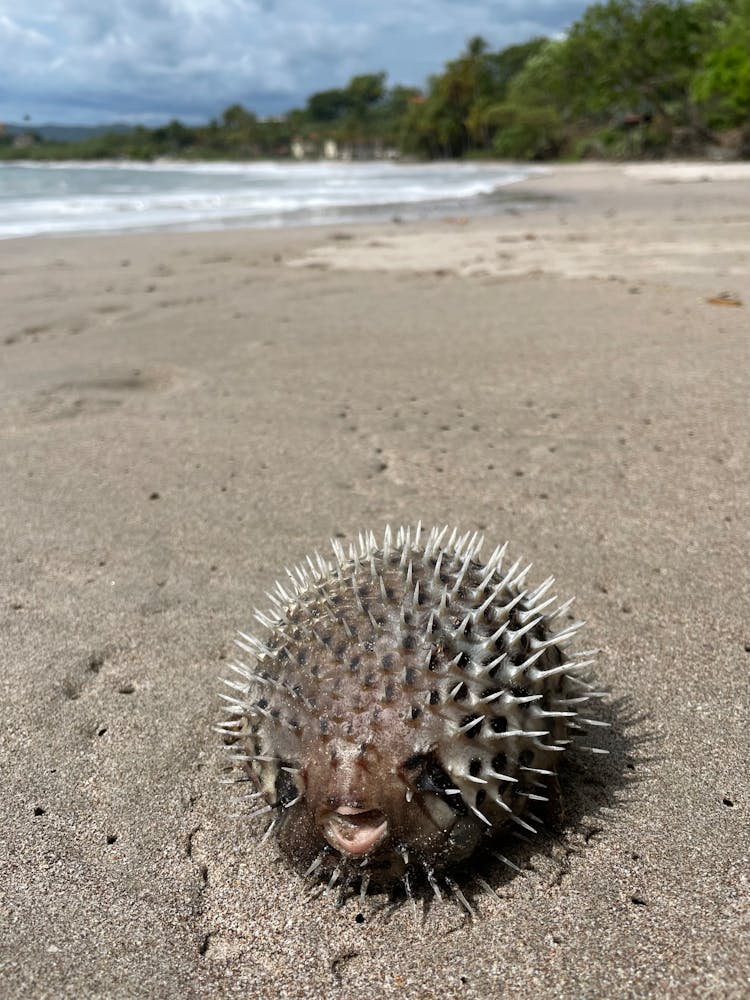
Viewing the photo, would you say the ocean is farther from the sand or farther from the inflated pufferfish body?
the inflated pufferfish body

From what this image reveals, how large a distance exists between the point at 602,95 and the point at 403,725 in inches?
2570

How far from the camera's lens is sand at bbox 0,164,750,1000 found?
6.70ft

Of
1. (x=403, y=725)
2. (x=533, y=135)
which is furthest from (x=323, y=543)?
(x=533, y=135)

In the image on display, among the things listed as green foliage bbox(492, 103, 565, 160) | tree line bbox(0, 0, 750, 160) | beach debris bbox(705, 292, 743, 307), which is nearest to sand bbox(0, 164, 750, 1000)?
beach debris bbox(705, 292, 743, 307)

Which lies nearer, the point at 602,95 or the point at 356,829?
the point at 356,829

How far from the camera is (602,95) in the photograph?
58.4 m

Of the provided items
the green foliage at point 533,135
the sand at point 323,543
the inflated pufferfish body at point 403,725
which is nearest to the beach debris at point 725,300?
the sand at point 323,543

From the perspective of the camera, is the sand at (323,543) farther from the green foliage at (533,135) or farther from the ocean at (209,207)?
the green foliage at (533,135)

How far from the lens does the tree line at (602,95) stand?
50.0 metres

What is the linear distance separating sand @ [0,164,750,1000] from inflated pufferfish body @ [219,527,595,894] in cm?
23

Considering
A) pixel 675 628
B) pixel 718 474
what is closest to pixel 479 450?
pixel 718 474

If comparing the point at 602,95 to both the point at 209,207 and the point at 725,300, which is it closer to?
the point at 209,207

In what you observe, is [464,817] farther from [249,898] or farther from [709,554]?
[709,554]

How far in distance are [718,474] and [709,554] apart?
934mm
